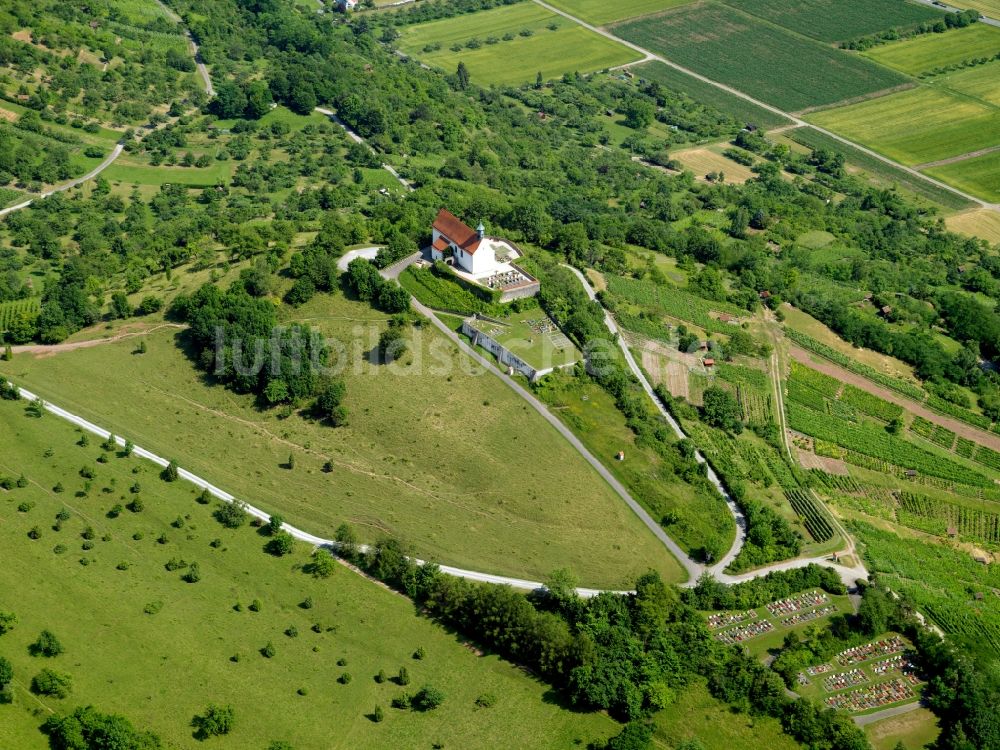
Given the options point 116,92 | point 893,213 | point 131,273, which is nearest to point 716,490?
point 131,273

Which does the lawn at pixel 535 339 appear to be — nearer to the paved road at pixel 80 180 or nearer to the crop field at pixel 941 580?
the crop field at pixel 941 580

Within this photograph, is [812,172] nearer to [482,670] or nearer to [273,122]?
[273,122]

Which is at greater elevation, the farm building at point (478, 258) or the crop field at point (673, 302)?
the farm building at point (478, 258)

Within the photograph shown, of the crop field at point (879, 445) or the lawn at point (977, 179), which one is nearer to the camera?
the crop field at point (879, 445)

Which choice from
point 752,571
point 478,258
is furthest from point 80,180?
point 752,571

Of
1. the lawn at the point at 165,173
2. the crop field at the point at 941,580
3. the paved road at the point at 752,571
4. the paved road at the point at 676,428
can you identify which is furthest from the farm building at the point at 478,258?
the lawn at the point at 165,173
